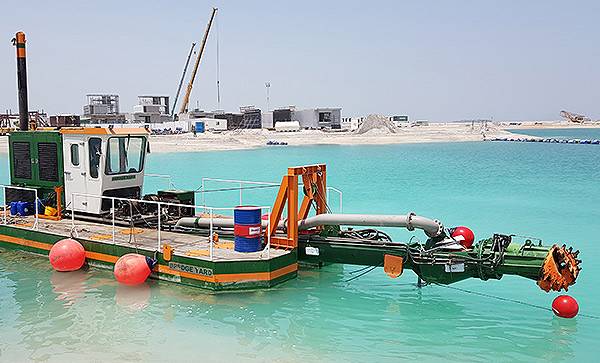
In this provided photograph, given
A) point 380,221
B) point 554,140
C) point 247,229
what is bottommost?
point 554,140

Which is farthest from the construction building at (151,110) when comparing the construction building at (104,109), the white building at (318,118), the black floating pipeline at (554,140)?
the black floating pipeline at (554,140)

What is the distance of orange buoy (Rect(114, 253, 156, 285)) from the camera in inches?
453

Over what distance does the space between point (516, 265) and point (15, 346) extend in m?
8.22

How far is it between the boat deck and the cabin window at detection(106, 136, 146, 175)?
1.41 meters

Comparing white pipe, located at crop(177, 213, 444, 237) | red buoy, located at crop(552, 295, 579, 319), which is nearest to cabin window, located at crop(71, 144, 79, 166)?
white pipe, located at crop(177, 213, 444, 237)

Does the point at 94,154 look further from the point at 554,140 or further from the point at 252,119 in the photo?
the point at 554,140

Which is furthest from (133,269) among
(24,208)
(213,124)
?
(213,124)

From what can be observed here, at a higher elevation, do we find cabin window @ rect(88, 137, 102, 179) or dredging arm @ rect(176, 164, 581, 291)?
cabin window @ rect(88, 137, 102, 179)

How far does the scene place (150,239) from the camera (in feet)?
42.2

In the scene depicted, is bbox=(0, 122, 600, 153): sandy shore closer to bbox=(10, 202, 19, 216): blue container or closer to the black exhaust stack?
the black exhaust stack

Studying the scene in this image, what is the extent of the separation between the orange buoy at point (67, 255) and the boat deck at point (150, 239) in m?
0.31

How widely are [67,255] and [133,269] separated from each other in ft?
6.38

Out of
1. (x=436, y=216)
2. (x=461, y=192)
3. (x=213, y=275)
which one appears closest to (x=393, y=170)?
(x=461, y=192)

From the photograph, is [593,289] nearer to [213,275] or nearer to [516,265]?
[516,265]
